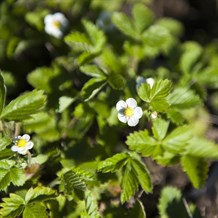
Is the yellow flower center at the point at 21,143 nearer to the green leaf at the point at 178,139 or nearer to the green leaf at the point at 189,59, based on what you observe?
the green leaf at the point at 178,139

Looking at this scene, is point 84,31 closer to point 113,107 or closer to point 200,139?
point 113,107

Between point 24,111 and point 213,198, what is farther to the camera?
point 213,198

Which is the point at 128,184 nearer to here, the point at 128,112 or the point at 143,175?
the point at 143,175

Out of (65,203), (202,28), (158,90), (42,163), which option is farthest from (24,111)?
(202,28)

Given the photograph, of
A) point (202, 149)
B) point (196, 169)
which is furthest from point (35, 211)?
point (202, 149)

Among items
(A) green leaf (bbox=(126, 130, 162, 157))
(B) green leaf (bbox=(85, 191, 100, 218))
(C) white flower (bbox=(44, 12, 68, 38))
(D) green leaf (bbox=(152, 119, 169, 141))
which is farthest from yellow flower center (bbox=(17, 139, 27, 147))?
(C) white flower (bbox=(44, 12, 68, 38))

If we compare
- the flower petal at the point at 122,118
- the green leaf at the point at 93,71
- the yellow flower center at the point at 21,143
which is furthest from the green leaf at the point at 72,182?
the green leaf at the point at 93,71

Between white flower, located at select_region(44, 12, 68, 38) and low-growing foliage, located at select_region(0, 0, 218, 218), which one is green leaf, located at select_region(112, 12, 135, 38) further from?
white flower, located at select_region(44, 12, 68, 38)
